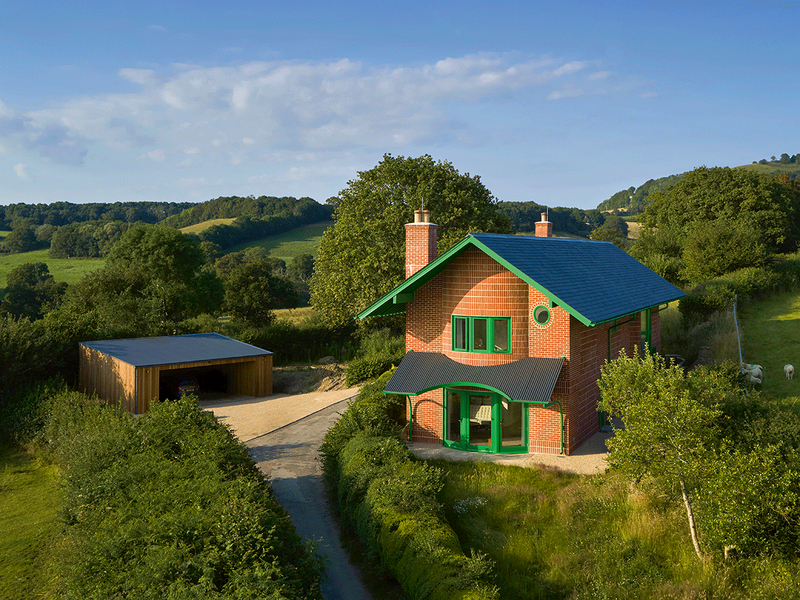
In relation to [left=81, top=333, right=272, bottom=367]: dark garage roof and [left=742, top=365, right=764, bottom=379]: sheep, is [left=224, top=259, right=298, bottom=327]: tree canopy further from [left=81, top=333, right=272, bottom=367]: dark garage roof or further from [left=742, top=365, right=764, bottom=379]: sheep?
[left=742, top=365, right=764, bottom=379]: sheep

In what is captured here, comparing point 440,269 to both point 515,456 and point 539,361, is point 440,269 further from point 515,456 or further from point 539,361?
point 515,456

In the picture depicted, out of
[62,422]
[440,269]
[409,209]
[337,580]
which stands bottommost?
[337,580]

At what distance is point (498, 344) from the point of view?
18.7 metres

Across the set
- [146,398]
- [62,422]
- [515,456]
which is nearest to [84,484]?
[62,422]

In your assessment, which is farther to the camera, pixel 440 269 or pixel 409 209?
pixel 409 209

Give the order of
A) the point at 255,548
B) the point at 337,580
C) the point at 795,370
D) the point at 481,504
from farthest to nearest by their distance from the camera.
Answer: the point at 795,370 < the point at 481,504 < the point at 337,580 < the point at 255,548

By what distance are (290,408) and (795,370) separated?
2170 cm

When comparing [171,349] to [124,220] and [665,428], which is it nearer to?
[665,428]

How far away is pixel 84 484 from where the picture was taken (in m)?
12.0

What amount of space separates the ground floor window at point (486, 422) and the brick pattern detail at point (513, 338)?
12.2 inches

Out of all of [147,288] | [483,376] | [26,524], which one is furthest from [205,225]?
[483,376]

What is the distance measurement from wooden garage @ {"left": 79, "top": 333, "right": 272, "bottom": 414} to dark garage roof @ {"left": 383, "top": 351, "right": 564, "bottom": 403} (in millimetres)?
11591

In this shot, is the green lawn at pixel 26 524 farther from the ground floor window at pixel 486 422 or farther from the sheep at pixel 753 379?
the sheep at pixel 753 379

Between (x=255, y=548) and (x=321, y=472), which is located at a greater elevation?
(x=255, y=548)
